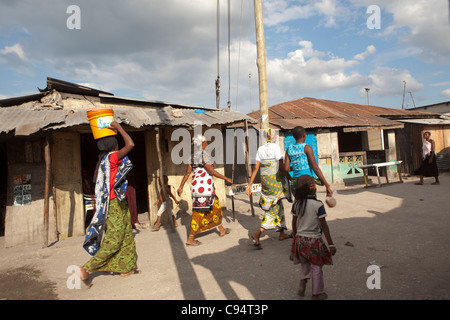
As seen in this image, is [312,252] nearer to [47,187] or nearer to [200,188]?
[200,188]

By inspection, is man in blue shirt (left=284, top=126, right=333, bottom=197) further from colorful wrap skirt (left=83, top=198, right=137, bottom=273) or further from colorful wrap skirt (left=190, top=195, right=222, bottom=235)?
colorful wrap skirt (left=83, top=198, right=137, bottom=273)

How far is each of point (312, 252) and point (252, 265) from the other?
1330 mm

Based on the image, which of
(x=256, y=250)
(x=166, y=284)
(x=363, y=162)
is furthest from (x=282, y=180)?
(x=363, y=162)

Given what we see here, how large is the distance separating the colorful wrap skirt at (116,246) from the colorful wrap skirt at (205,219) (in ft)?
4.47

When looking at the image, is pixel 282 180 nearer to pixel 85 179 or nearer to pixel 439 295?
pixel 439 295

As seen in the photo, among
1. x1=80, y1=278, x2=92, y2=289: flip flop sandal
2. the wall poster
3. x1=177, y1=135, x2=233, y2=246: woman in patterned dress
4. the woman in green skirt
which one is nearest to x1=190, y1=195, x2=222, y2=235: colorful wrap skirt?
x1=177, y1=135, x2=233, y2=246: woman in patterned dress

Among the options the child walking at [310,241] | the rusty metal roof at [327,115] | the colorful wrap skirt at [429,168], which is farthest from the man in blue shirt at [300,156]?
the colorful wrap skirt at [429,168]

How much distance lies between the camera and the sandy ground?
3.12m

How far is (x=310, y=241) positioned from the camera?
287cm

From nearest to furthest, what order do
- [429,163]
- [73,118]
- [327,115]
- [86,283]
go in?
[86,283]
[73,118]
[429,163]
[327,115]

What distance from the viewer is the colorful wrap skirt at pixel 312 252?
2799 millimetres

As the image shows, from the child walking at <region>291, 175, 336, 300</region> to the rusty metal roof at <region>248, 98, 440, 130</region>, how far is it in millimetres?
8183

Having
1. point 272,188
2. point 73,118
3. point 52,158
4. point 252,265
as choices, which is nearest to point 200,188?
point 272,188
